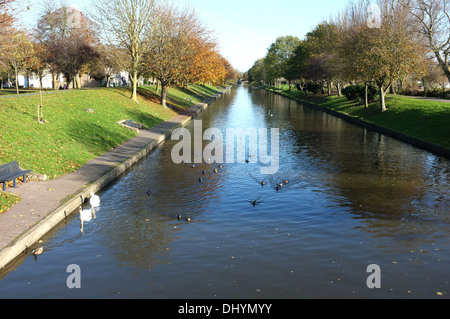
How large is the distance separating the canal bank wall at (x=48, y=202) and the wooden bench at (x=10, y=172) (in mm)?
488

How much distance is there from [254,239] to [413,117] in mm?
27677

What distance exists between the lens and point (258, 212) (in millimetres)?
13102

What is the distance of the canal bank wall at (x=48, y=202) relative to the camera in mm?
9930

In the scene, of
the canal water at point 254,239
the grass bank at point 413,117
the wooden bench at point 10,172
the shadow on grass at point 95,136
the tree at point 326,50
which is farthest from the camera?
the tree at point 326,50

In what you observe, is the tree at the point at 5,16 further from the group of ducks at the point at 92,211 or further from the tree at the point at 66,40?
the tree at the point at 66,40

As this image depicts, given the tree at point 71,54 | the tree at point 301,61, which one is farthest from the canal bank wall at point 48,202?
the tree at point 301,61

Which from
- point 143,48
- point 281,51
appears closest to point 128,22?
Answer: point 143,48

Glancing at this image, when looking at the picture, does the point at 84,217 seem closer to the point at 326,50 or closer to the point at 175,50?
the point at 175,50

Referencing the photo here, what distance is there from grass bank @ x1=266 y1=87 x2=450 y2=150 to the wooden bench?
22.3 meters

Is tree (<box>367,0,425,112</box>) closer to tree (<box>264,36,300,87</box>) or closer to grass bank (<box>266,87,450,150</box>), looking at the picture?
grass bank (<box>266,87,450,150</box>)

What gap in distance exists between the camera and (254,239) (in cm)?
1083

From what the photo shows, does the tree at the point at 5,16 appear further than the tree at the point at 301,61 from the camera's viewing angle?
No
